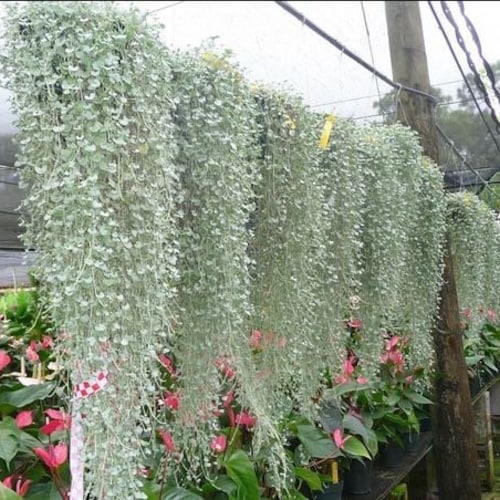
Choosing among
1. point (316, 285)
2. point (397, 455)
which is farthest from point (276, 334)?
point (397, 455)

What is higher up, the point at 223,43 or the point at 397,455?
the point at 223,43

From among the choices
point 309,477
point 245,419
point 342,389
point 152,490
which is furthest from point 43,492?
point 342,389

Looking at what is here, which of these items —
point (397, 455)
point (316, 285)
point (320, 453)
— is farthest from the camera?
point (397, 455)

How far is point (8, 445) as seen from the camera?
1.40 m

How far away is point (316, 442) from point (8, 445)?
1.01 meters

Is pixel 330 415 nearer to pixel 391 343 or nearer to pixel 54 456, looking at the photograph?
pixel 391 343

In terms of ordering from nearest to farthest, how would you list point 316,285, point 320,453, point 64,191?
point 64,191, point 316,285, point 320,453

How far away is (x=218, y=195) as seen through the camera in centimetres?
143

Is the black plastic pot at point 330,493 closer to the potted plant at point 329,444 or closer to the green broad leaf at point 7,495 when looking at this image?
the potted plant at point 329,444

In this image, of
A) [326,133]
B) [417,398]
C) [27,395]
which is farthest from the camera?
[417,398]

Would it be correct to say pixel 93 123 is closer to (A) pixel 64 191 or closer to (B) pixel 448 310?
(A) pixel 64 191

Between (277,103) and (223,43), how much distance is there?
275 mm

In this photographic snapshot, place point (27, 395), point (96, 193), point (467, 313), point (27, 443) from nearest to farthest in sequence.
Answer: point (96, 193), point (27, 443), point (27, 395), point (467, 313)

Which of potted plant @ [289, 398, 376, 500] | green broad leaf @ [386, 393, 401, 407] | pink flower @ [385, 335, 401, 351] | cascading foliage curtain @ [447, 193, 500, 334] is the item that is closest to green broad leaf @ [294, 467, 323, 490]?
potted plant @ [289, 398, 376, 500]
